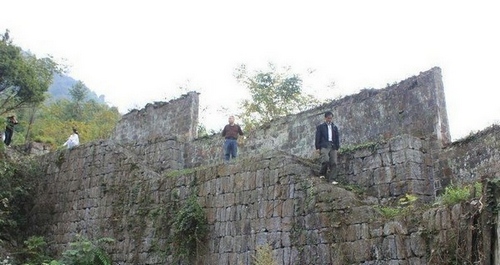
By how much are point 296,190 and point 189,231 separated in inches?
102

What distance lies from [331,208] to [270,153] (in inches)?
75.5

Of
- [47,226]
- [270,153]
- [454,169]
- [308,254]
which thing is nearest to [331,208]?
[308,254]

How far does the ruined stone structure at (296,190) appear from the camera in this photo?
369 inches

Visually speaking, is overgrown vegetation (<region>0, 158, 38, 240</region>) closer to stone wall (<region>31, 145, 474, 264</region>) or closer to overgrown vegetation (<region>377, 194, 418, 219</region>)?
stone wall (<region>31, 145, 474, 264</region>)

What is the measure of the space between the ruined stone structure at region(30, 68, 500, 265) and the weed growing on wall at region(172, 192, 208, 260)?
14 centimetres

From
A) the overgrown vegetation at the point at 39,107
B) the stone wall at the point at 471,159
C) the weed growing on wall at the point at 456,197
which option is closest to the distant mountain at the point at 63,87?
the overgrown vegetation at the point at 39,107

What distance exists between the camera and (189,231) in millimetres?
12148

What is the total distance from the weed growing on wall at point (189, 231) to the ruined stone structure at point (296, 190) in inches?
5.4

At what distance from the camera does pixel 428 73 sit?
13867 mm

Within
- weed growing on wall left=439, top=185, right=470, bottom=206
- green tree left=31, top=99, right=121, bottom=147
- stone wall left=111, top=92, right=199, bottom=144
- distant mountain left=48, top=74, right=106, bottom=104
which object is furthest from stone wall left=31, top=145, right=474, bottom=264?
distant mountain left=48, top=74, right=106, bottom=104

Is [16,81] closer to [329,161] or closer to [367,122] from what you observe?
[367,122]

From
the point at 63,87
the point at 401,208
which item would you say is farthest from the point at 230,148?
the point at 63,87

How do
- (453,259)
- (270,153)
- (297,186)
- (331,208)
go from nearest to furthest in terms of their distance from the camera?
(453,259) → (331,208) → (297,186) → (270,153)

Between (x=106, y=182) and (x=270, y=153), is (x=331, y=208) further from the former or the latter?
(x=106, y=182)
